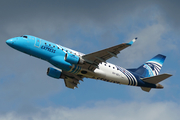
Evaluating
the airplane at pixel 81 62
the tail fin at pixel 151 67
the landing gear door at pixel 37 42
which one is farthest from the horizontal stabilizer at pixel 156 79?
the landing gear door at pixel 37 42

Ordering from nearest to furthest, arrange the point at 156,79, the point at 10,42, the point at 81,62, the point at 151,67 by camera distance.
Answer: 1. the point at 10,42
2. the point at 81,62
3. the point at 156,79
4. the point at 151,67

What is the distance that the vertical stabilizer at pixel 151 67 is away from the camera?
51150 mm

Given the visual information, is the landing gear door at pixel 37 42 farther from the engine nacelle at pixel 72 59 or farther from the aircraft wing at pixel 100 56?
the aircraft wing at pixel 100 56

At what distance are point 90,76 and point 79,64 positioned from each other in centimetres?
379

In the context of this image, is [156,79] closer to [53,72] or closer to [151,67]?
[151,67]

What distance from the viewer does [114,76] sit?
148 feet

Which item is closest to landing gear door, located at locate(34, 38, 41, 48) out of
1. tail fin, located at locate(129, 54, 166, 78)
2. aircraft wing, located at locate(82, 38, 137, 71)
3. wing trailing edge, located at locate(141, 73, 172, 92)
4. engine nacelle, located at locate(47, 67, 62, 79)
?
aircraft wing, located at locate(82, 38, 137, 71)

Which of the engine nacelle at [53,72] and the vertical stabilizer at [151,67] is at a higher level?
the vertical stabilizer at [151,67]

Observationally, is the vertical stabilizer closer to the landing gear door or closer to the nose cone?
the landing gear door

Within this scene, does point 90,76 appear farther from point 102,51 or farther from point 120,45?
point 120,45

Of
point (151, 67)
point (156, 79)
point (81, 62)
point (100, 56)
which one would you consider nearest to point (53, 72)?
point (81, 62)

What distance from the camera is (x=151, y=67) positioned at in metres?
54.0

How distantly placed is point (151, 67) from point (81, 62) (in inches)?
733

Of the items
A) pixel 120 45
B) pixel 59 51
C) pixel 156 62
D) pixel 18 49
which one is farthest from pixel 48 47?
pixel 156 62
